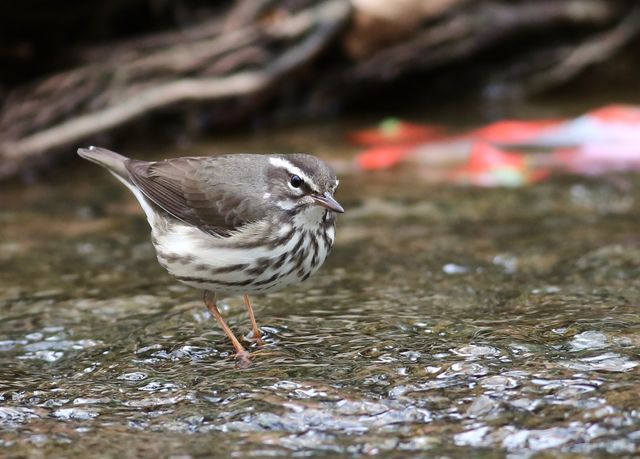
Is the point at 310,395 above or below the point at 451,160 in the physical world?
below

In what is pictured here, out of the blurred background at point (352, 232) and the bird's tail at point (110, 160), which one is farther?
the bird's tail at point (110, 160)

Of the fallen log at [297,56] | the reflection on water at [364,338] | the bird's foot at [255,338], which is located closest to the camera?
the reflection on water at [364,338]

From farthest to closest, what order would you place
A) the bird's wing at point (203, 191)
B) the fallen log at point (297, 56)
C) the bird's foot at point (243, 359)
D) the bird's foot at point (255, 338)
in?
the fallen log at point (297, 56)
the bird's wing at point (203, 191)
the bird's foot at point (255, 338)
the bird's foot at point (243, 359)

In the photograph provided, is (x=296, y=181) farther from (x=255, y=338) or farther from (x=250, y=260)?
(x=255, y=338)

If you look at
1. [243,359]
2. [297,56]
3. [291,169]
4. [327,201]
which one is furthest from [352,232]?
[297,56]

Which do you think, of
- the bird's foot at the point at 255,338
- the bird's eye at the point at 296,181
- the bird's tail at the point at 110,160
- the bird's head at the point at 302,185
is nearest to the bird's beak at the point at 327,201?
the bird's head at the point at 302,185

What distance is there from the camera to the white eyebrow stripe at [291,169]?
498cm

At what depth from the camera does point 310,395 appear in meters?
4.17

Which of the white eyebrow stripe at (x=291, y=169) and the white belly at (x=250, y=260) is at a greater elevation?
the white eyebrow stripe at (x=291, y=169)

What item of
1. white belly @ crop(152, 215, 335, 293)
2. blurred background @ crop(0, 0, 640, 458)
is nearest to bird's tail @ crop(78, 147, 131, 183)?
blurred background @ crop(0, 0, 640, 458)

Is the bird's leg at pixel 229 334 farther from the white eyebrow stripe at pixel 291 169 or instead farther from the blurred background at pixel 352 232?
the white eyebrow stripe at pixel 291 169

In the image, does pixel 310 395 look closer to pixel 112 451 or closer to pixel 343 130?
pixel 112 451

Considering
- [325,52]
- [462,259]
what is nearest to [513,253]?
[462,259]

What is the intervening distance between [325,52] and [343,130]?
975mm
